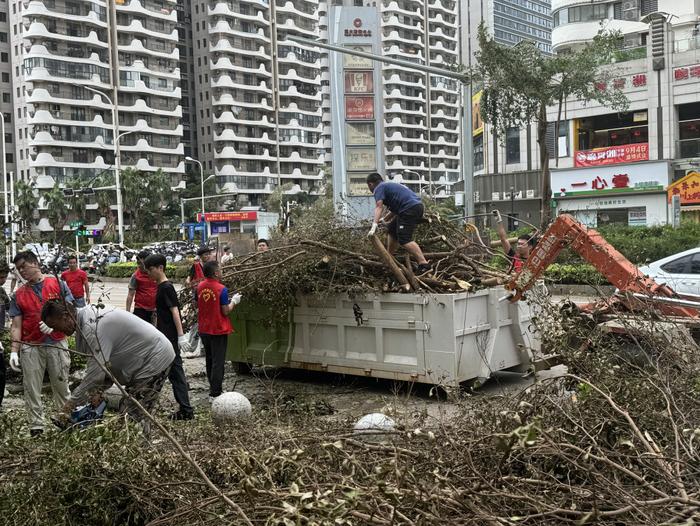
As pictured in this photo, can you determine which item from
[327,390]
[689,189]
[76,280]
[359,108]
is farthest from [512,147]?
[327,390]

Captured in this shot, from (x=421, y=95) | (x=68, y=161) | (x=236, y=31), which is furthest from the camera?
(x=421, y=95)

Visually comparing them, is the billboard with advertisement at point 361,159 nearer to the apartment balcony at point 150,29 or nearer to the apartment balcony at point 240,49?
the apartment balcony at point 150,29

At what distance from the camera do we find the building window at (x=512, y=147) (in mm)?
47094

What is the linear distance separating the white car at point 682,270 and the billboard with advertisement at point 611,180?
2988cm

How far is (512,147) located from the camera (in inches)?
1873

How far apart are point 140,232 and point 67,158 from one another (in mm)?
14293

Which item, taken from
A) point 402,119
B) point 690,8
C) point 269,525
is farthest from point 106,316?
point 402,119

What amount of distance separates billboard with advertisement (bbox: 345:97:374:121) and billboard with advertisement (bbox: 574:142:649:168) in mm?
19999

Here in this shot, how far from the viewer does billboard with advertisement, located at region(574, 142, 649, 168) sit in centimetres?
4006

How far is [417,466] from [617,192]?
39.9 metres

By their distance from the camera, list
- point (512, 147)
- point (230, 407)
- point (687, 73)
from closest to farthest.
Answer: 1. point (230, 407)
2. point (687, 73)
3. point (512, 147)

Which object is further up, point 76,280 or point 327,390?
point 76,280

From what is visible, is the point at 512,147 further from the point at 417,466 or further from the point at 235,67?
the point at 235,67

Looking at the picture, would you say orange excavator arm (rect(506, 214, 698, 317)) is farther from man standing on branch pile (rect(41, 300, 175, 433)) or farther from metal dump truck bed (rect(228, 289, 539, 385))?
man standing on branch pile (rect(41, 300, 175, 433))
